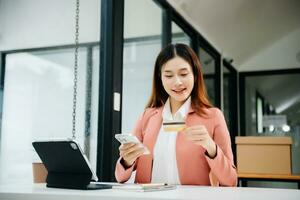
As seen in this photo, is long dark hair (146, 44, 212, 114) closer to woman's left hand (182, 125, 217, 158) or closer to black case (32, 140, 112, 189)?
woman's left hand (182, 125, 217, 158)

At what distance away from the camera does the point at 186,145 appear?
1599 mm

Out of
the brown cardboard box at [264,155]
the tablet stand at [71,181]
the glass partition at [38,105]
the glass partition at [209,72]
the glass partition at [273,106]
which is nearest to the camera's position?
the tablet stand at [71,181]

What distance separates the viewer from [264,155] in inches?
130

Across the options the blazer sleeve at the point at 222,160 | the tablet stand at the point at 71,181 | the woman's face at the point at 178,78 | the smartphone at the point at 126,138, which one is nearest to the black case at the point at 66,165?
the tablet stand at the point at 71,181

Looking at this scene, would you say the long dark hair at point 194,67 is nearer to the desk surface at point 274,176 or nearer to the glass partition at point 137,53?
the glass partition at point 137,53

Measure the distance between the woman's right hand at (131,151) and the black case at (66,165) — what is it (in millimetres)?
177

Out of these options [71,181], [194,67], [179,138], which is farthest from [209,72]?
[71,181]

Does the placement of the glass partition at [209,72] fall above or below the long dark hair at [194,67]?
above

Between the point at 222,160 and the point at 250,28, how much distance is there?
3736 mm

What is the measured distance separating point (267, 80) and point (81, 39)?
405cm

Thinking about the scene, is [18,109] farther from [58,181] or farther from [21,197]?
[21,197]

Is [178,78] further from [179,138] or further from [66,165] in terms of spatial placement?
[66,165]

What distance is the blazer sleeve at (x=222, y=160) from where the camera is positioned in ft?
4.77

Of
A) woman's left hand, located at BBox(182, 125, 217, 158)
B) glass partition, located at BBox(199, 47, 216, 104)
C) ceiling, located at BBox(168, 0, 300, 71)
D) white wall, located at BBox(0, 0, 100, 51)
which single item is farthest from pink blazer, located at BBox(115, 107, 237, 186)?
glass partition, located at BBox(199, 47, 216, 104)
